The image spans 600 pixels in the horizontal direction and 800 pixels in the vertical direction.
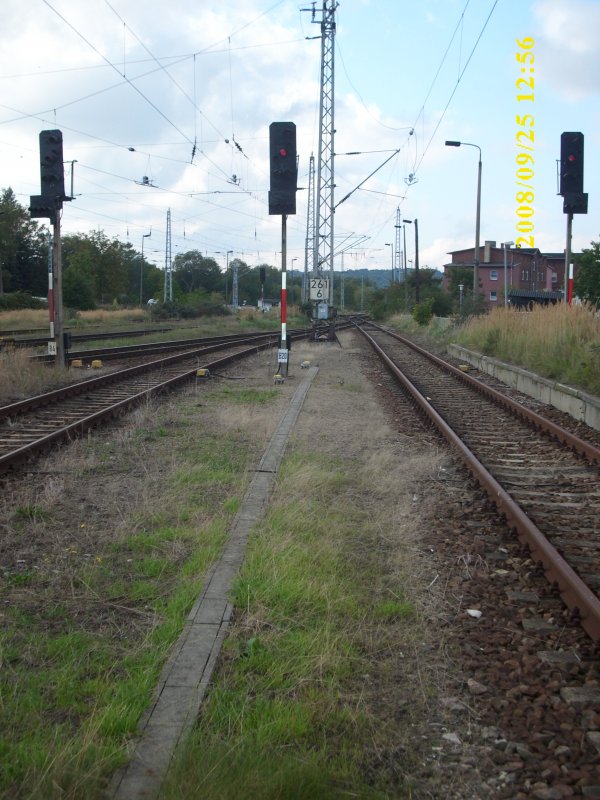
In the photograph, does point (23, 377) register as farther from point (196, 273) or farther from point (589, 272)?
point (196, 273)

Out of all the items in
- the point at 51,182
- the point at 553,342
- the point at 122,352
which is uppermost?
the point at 51,182

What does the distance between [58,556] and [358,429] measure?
20.1ft

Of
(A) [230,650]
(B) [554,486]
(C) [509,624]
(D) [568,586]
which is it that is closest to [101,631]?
(A) [230,650]

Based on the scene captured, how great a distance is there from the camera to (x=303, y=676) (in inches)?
140

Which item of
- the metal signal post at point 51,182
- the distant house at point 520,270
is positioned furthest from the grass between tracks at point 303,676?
the distant house at point 520,270

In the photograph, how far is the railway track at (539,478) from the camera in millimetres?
4863

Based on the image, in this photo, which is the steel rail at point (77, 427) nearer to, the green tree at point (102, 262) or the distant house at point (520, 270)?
the green tree at point (102, 262)

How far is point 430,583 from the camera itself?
481cm

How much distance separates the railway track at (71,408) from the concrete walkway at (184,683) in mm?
3804

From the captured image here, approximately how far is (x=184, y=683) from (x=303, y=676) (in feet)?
1.78

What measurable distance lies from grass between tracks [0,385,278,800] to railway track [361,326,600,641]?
2196mm

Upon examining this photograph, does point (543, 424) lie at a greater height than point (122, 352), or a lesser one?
lesser

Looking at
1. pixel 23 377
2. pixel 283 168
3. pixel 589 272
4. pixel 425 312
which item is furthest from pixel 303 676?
pixel 589 272

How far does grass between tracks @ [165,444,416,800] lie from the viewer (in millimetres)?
2773
